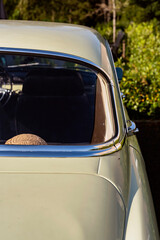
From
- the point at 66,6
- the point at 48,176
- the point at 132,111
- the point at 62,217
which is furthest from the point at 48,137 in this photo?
the point at 66,6

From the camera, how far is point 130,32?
1677 cm

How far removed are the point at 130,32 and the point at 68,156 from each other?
15.4 meters

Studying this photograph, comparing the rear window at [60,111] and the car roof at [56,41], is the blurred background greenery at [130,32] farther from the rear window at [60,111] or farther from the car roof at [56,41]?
the car roof at [56,41]

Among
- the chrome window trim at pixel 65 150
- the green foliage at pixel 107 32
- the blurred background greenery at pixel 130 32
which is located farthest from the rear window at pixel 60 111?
the green foliage at pixel 107 32

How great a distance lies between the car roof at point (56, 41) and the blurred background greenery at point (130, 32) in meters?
4.01


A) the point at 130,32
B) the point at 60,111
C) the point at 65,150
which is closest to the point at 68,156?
the point at 65,150

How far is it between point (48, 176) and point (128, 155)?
2.15ft

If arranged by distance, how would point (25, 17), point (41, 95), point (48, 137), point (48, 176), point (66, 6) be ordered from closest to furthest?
point (48, 176), point (48, 137), point (41, 95), point (25, 17), point (66, 6)

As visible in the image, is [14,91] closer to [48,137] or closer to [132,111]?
[48,137]

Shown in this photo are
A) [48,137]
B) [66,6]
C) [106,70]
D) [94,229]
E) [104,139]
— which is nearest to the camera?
[94,229]

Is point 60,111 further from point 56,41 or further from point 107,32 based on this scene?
point 107,32

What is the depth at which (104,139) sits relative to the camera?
227cm

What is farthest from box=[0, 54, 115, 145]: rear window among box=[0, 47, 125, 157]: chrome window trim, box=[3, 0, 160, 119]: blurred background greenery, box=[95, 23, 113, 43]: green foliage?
box=[95, 23, 113, 43]: green foliage

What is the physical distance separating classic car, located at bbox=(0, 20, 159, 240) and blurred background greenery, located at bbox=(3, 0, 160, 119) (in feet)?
12.2
